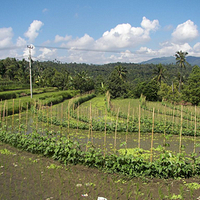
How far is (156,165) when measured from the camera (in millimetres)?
5961

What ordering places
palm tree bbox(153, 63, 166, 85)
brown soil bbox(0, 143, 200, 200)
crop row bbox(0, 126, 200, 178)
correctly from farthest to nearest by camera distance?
palm tree bbox(153, 63, 166, 85) → crop row bbox(0, 126, 200, 178) → brown soil bbox(0, 143, 200, 200)

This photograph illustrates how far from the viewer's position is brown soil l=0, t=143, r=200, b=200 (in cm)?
496

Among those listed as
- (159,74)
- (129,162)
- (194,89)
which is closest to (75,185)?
(129,162)

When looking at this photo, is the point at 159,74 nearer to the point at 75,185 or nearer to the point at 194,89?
the point at 194,89

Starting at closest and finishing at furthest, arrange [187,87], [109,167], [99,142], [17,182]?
[17,182], [109,167], [99,142], [187,87]

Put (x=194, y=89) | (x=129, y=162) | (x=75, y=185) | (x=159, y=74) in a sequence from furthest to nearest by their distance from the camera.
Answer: (x=159, y=74) < (x=194, y=89) < (x=129, y=162) < (x=75, y=185)

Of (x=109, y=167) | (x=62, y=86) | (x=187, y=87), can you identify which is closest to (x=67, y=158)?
(x=109, y=167)

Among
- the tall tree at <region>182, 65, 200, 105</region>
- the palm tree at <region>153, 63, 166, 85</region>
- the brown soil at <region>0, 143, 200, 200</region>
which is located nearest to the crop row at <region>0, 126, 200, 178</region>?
the brown soil at <region>0, 143, 200, 200</region>

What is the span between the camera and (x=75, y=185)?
17.9 ft

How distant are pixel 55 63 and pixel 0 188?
4046 inches

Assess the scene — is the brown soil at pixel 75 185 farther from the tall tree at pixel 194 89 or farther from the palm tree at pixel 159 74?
the palm tree at pixel 159 74

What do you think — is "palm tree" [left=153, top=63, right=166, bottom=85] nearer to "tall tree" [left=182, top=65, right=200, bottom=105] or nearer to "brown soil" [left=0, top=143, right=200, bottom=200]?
"tall tree" [left=182, top=65, right=200, bottom=105]

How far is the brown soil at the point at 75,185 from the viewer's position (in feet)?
16.3

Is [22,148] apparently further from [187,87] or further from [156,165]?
[187,87]
